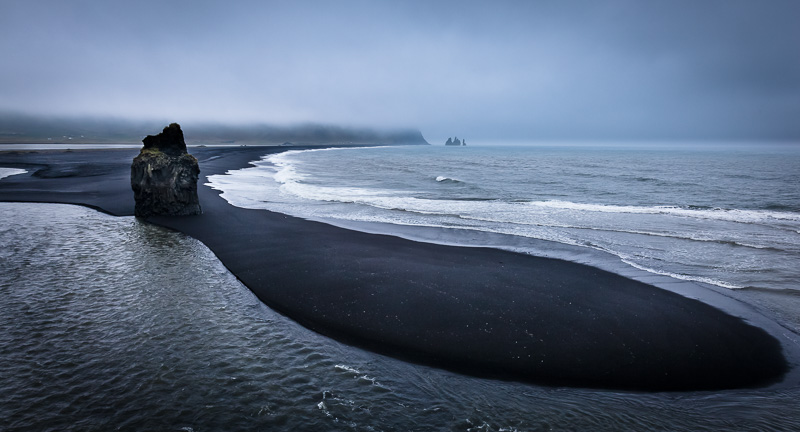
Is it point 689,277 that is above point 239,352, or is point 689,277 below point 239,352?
above

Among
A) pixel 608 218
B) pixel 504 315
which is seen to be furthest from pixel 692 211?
pixel 504 315

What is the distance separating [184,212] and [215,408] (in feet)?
54.5

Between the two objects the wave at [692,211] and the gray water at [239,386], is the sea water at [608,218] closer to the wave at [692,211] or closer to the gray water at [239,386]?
the wave at [692,211]

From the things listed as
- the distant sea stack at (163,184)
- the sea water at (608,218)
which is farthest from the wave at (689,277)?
the distant sea stack at (163,184)

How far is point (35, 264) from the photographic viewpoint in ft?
38.7

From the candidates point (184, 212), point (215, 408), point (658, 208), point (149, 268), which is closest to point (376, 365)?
point (215, 408)

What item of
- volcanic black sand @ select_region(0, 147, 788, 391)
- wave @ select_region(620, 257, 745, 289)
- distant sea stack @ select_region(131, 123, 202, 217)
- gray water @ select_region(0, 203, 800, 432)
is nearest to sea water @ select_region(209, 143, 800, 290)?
wave @ select_region(620, 257, 745, 289)

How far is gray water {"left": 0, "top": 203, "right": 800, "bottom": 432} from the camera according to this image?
18.5 feet

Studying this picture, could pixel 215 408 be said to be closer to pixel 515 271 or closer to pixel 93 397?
pixel 93 397

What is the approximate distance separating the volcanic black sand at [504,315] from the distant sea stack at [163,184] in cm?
553

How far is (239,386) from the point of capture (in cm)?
639

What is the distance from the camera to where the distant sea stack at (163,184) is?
19.3 m

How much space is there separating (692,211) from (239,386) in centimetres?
2981

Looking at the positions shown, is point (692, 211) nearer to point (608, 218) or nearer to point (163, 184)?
point (608, 218)
